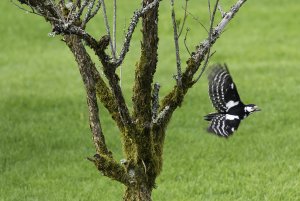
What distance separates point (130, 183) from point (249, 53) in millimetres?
10343

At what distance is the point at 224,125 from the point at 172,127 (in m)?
4.81

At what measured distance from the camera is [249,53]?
50.0 ft

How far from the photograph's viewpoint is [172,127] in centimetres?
1064

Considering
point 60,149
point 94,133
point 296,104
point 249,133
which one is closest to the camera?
point 94,133

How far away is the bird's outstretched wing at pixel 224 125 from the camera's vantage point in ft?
18.3

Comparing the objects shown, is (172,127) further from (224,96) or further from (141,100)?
(141,100)

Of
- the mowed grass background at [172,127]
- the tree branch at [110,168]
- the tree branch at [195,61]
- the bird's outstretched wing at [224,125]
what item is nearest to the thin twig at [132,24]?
the tree branch at [195,61]

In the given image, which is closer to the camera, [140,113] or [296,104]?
[140,113]

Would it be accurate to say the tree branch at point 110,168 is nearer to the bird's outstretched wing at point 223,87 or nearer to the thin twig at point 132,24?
the thin twig at point 132,24

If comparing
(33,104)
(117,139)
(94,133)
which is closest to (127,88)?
(33,104)

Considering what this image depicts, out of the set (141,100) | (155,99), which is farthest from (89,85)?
(155,99)

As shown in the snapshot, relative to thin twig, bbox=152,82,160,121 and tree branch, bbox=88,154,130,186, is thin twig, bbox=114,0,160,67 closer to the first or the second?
thin twig, bbox=152,82,160,121

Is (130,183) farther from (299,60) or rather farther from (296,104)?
(299,60)

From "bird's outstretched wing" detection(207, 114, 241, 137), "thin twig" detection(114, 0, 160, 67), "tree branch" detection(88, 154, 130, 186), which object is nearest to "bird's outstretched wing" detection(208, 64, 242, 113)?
"bird's outstretched wing" detection(207, 114, 241, 137)
